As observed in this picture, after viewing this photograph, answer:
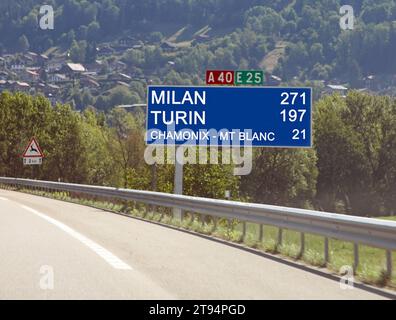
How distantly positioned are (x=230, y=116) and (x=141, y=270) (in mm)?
12789

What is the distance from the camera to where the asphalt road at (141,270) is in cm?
830

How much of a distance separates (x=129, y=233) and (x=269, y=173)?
55029 mm

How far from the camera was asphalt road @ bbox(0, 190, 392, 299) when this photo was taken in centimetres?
830

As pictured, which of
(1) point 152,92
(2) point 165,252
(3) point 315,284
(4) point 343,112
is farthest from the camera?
(4) point 343,112

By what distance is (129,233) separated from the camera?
633 inches

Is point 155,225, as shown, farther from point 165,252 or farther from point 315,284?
point 315,284

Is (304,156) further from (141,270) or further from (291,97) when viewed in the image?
(141,270)

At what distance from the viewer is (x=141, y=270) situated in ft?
33.4

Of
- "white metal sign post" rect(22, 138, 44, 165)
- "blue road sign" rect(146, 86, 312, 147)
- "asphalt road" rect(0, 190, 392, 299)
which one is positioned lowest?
"asphalt road" rect(0, 190, 392, 299)

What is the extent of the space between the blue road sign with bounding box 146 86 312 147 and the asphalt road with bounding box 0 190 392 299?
697 centimetres

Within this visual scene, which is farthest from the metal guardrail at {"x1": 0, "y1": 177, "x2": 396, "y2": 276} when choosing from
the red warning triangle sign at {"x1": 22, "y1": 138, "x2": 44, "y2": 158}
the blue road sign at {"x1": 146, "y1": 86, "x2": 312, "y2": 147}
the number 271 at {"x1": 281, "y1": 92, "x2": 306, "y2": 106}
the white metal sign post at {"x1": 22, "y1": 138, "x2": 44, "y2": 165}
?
the red warning triangle sign at {"x1": 22, "y1": 138, "x2": 44, "y2": 158}

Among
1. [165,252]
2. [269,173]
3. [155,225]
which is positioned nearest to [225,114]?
[155,225]

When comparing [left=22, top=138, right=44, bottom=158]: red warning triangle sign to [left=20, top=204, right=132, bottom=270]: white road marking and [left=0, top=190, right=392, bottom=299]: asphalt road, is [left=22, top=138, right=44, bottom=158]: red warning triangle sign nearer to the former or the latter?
[left=20, top=204, right=132, bottom=270]: white road marking
